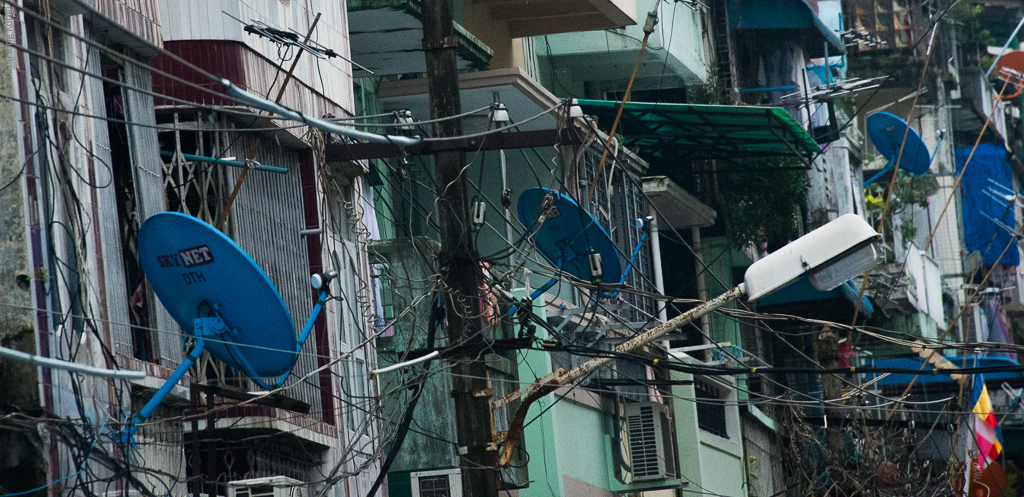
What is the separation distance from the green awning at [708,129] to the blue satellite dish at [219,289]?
39.9 ft

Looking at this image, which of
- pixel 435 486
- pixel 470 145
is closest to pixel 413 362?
pixel 470 145

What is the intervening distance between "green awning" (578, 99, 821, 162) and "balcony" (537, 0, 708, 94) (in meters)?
1.65

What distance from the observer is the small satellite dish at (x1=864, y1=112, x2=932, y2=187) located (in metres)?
34.6

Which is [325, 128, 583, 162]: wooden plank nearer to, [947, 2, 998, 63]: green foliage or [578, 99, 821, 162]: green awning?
[578, 99, 821, 162]: green awning

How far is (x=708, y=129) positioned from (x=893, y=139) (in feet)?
40.3

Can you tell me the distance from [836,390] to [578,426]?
16.2 ft

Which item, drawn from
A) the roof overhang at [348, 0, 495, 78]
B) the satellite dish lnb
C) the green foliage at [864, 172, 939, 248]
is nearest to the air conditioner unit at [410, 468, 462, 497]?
the satellite dish lnb

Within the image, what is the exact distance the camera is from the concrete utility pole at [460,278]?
36.6 ft

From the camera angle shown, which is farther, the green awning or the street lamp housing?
the green awning

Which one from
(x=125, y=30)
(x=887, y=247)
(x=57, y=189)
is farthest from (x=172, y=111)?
(x=887, y=247)

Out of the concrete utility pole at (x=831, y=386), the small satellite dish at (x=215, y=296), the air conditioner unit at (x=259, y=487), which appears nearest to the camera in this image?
the small satellite dish at (x=215, y=296)

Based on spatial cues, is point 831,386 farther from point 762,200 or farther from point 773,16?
point 773,16

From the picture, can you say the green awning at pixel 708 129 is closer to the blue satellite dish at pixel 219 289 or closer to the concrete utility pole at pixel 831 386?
the concrete utility pole at pixel 831 386

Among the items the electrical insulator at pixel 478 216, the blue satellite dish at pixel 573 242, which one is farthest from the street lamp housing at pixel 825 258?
the electrical insulator at pixel 478 216
